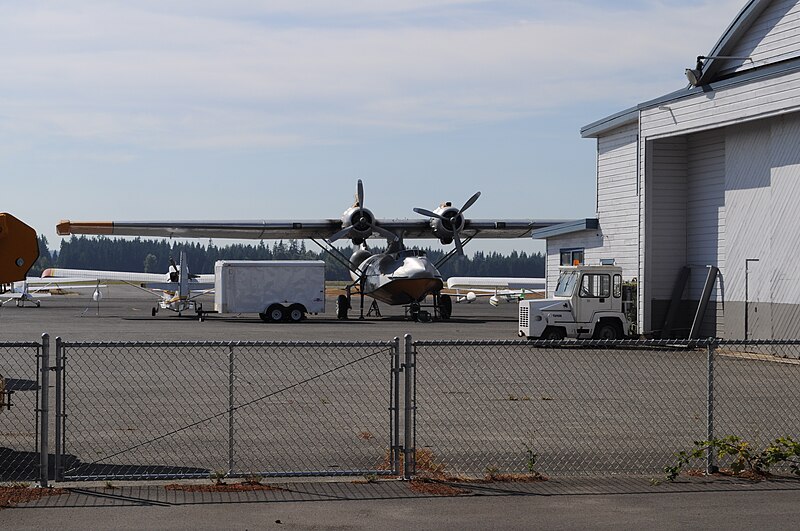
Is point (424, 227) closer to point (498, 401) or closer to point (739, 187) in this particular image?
point (739, 187)

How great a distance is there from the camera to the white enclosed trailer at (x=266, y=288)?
40906mm

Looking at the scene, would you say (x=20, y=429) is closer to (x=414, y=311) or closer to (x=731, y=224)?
(x=731, y=224)

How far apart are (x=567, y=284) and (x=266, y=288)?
56.1 feet

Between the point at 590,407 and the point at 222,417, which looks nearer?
the point at 222,417

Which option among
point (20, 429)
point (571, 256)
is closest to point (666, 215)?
point (571, 256)

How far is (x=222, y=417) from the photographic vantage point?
12734mm

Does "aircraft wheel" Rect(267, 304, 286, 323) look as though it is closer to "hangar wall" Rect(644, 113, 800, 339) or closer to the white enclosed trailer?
the white enclosed trailer

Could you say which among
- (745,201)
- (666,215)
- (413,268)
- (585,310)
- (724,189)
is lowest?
(585,310)

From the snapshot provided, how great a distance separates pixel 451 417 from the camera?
12969 mm

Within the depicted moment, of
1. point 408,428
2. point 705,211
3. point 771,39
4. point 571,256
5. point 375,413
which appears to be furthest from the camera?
point 571,256

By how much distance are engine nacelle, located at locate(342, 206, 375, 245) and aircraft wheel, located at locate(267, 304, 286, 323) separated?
6.45m

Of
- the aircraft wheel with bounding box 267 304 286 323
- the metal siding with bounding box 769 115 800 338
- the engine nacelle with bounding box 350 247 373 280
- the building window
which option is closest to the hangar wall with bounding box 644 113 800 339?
the metal siding with bounding box 769 115 800 338

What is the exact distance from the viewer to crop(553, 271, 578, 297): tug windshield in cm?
2677

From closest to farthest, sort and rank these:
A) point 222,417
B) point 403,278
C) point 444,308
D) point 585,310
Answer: point 222,417
point 585,310
point 403,278
point 444,308
